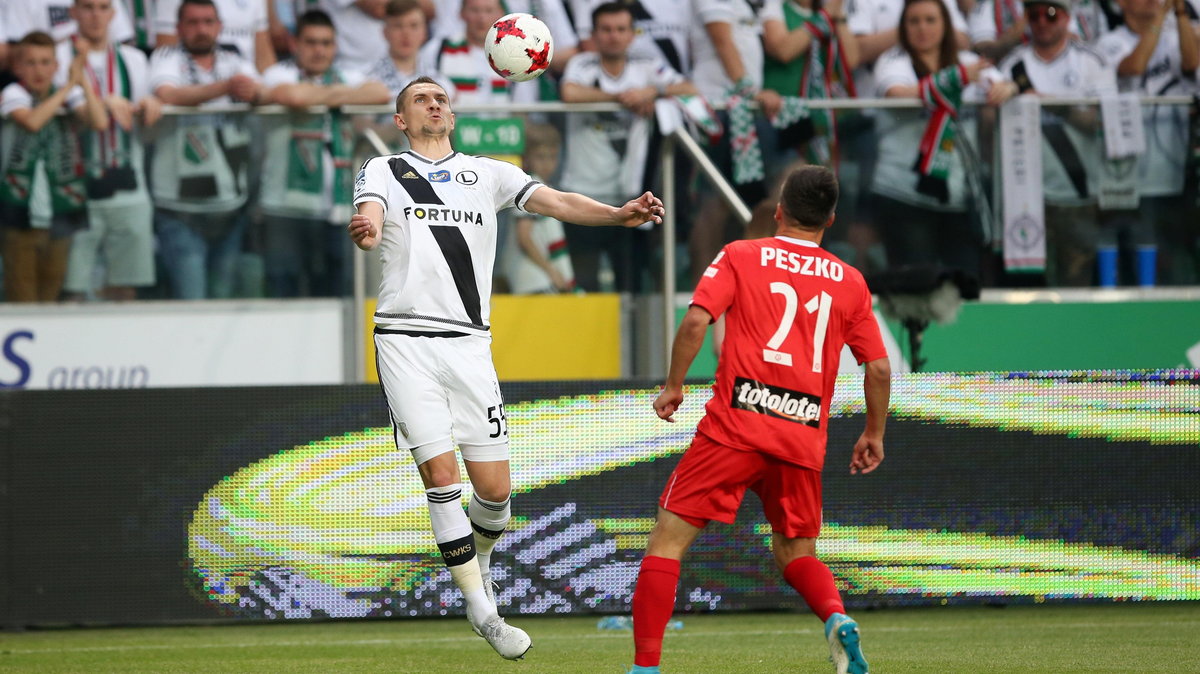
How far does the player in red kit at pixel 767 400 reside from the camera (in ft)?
19.1

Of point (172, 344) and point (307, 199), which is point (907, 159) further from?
point (172, 344)

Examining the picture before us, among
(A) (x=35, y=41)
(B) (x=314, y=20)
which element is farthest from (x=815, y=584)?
(A) (x=35, y=41)

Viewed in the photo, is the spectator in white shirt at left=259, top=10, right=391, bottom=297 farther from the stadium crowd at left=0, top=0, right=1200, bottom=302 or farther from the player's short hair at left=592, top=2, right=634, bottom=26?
the player's short hair at left=592, top=2, right=634, bottom=26

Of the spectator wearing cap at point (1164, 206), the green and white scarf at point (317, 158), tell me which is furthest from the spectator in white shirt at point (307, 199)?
the spectator wearing cap at point (1164, 206)

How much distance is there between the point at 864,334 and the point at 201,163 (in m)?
5.83

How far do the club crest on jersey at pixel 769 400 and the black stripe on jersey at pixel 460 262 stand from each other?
1.50 metres

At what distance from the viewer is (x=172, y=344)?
416 inches

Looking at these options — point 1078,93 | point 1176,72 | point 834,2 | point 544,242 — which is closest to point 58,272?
point 544,242

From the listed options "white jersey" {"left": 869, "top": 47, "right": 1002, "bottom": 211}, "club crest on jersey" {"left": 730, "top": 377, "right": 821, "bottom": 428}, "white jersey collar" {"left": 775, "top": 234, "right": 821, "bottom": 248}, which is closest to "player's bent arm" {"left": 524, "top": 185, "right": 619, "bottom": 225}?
"white jersey collar" {"left": 775, "top": 234, "right": 821, "bottom": 248}

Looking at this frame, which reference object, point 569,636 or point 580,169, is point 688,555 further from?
point 580,169

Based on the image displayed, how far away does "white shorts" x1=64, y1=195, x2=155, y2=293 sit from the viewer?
10.3 m

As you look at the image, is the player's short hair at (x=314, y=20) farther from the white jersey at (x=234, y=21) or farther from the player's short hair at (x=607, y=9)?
the player's short hair at (x=607, y=9)

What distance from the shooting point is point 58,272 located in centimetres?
1037

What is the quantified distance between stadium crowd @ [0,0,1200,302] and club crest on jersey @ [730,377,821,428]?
4.40 metres
